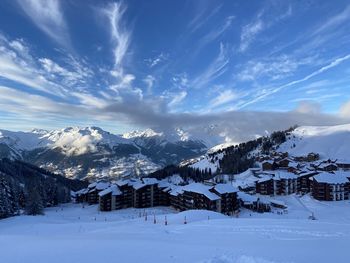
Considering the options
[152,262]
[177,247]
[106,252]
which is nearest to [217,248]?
[177,247]

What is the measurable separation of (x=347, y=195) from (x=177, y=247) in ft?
318

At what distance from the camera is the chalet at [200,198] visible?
79.5 metres

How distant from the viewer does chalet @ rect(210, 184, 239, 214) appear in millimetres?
80812

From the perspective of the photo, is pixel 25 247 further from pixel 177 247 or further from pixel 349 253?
pixel 349 253

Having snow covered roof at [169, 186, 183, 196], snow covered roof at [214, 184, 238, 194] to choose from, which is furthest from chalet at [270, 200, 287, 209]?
snow covered roof at [169, 186, 183, 196]

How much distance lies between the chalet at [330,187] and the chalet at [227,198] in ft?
97.3

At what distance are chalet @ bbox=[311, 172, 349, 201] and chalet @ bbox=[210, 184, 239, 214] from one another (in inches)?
1167

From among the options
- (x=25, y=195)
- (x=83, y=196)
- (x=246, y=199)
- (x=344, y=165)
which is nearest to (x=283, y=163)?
(x=344, y=165)

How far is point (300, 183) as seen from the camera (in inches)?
4574

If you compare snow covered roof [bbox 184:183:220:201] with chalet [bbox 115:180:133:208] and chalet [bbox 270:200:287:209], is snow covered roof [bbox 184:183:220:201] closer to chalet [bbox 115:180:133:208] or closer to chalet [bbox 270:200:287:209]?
chalet [bbox 270:200:287:209]

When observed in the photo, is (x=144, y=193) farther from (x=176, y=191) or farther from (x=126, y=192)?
(x=176, y=191)

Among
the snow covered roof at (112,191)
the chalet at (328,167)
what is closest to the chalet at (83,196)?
the snow covered roof at (112,191)

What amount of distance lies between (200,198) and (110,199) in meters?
31.6

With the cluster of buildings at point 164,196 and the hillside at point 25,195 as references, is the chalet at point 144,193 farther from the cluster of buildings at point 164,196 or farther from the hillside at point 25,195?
the hillside at point 25,195
